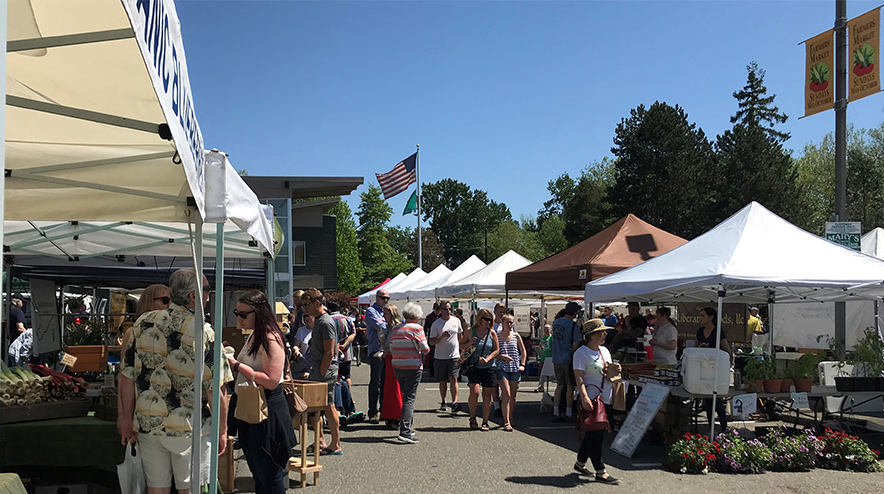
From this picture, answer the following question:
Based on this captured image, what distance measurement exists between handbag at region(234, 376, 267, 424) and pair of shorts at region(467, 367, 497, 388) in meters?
5.83

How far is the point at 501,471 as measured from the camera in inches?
323

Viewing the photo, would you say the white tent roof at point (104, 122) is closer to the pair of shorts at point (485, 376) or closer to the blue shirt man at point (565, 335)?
the pair of shorts at point (485, 376)

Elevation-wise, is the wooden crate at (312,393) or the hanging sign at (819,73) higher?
the hanging sign at (819,73)

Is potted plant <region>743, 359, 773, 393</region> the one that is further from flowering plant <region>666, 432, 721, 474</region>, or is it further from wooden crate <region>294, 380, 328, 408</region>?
wooden crate <region>294, 380, 328, 408</region>

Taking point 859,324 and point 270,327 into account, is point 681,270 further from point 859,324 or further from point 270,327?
point 859,324

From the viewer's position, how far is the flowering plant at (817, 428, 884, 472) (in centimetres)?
838

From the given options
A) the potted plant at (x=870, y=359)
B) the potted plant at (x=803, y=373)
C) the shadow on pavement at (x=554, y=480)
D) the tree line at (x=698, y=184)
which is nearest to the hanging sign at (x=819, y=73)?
the potted plant at (x=870, y=359)

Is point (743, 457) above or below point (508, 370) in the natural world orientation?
below

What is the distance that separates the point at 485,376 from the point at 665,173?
4590 cm

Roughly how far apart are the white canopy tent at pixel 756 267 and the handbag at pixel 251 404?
5.39 m

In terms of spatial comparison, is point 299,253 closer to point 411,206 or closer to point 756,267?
point 411,206

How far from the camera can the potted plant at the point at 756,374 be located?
956 centimetres

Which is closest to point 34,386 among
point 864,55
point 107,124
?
point 107,124

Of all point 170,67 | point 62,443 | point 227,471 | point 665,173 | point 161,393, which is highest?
point 665,173
